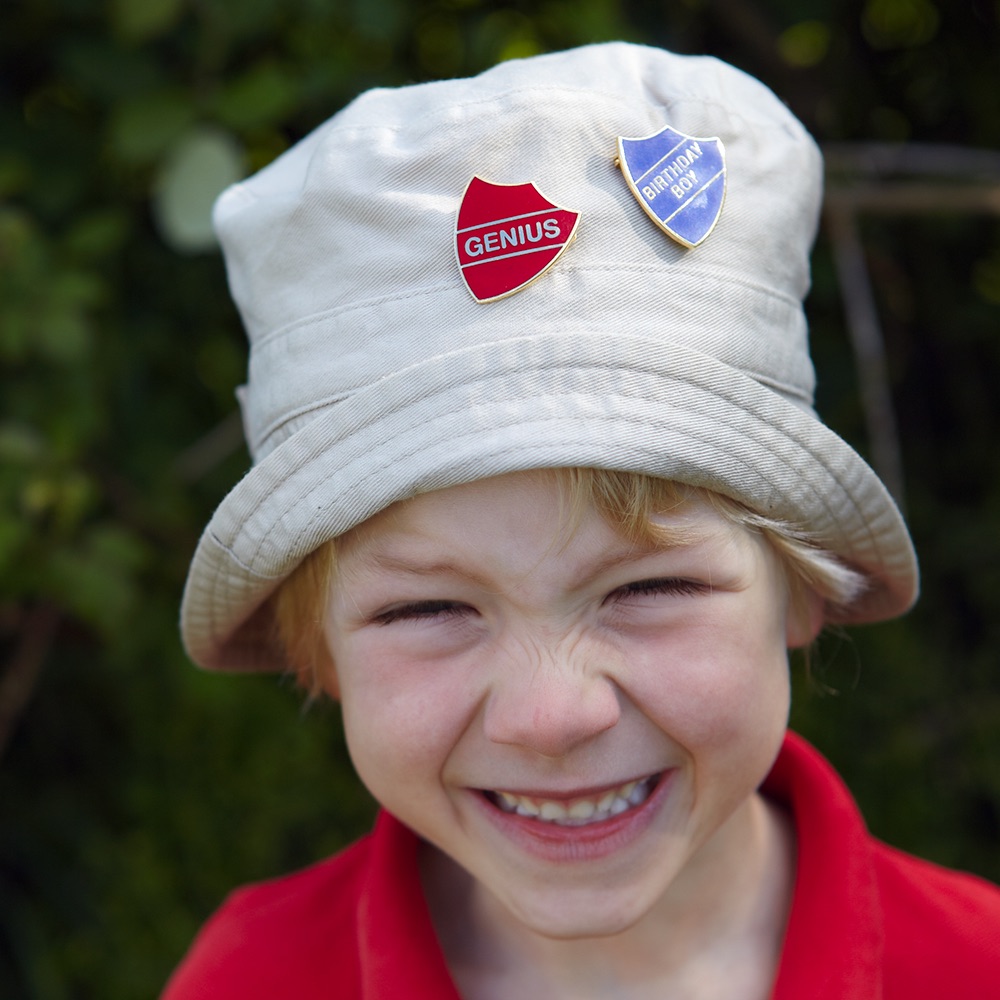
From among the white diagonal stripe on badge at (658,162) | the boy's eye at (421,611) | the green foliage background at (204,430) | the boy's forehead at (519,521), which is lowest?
the green foliage background at (204,430)

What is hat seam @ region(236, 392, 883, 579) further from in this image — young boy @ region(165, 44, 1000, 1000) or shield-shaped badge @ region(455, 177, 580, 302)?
shield-shaped badge @ region(455, 177, 580, 302)

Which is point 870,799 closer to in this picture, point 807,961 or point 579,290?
point 807,961

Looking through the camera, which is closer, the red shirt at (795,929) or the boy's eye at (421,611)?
the boy's eye at (421,611)

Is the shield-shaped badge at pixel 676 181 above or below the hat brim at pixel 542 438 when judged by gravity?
above

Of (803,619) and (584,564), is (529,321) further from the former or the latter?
(803,619)

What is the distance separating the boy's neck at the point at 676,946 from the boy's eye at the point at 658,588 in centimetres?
36

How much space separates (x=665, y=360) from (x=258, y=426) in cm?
43

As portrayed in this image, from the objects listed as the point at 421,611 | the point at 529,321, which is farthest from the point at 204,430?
the point at 529,321

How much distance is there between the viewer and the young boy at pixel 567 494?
1.11 m

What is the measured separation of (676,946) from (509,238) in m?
0.78

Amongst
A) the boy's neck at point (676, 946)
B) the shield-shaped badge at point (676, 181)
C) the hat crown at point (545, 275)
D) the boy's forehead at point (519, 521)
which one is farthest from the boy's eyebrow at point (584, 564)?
the boy's neck at point (676, 946)

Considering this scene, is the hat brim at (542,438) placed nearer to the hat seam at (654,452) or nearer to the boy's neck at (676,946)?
the hat seam at (654,452)

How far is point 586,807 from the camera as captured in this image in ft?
4.05

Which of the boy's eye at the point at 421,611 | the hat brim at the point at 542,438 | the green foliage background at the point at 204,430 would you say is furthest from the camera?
the green foliage background at the point at 204,430
